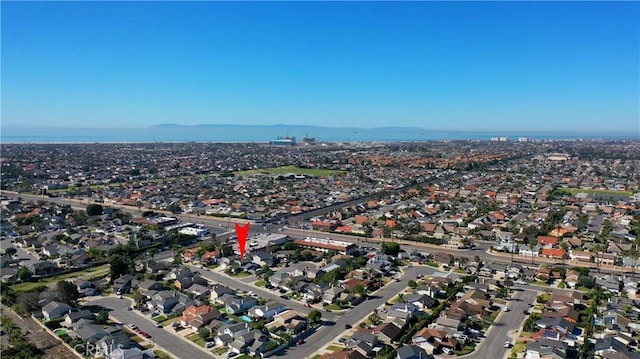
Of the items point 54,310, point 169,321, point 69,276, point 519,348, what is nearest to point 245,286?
point 169,321

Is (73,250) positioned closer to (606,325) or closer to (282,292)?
(282,292)

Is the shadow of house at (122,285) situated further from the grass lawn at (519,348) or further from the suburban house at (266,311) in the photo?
the grass lawn at (519,348)

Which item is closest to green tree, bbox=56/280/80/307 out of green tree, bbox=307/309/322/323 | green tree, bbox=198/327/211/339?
green tree, bbox=198/327/211/339

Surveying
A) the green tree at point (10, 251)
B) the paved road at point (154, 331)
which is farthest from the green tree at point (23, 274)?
the paved road at point (154, 331)

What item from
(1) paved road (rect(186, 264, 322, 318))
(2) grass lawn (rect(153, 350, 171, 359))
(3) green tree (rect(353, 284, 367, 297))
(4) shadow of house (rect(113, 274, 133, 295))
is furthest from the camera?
(4) shadow of house (rect(113, 274, 133, 295))

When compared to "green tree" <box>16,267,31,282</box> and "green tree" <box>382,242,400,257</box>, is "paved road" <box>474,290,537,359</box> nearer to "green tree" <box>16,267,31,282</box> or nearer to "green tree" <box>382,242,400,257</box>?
"green tree" <box>382,242,400,257</box>

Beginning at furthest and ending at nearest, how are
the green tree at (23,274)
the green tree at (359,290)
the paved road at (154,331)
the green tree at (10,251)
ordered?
the green tree at (10,251) → the green tree at (23,274) → the green tree at (359,290) → the paved road at (154,331)

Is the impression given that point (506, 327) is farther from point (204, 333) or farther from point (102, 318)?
point (102, 318)
